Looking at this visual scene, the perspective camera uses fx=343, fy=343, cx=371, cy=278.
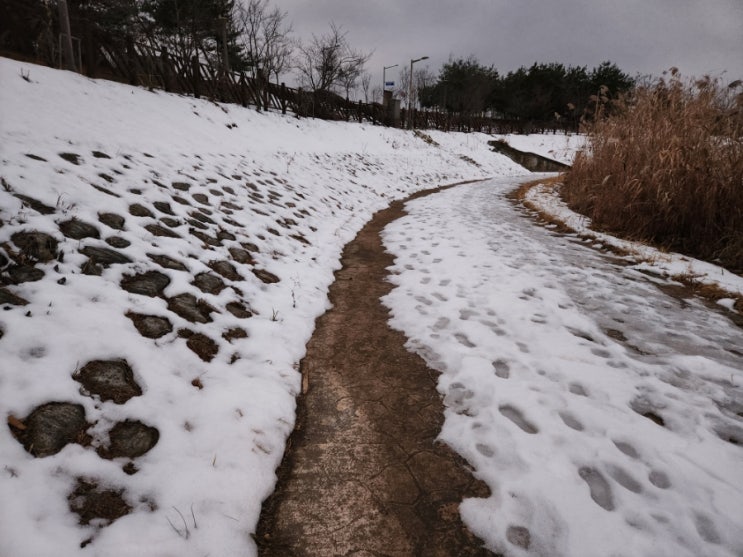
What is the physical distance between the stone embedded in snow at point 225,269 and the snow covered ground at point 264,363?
0.03 m

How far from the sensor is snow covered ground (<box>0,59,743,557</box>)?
1.32 meters

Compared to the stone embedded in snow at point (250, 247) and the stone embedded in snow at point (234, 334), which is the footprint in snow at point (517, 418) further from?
the stone embedded in snow at point (250, 247)

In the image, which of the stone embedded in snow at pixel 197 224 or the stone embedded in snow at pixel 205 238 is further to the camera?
the stone embedded in snow at pixel 197 224

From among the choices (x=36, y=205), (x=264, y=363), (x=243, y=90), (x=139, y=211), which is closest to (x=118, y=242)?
(x=36, y=205)

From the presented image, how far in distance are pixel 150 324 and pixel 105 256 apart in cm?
76

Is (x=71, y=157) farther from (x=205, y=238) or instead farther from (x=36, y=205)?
(x=205, y=238)

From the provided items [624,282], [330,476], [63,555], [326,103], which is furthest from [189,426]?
[326,103]

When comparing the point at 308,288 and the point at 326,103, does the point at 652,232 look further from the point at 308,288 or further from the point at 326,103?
the point at 326,103

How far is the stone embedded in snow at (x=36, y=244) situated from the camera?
216 cm

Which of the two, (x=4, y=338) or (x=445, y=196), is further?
(x=445, y=196)

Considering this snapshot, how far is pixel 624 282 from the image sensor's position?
354cm

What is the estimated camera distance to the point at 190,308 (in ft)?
8.08

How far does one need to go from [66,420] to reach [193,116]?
8135 millimetres

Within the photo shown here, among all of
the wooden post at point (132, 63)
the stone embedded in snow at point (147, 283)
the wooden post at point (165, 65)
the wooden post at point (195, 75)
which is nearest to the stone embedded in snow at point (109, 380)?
the stone embedded in snow at point (147, 283)
